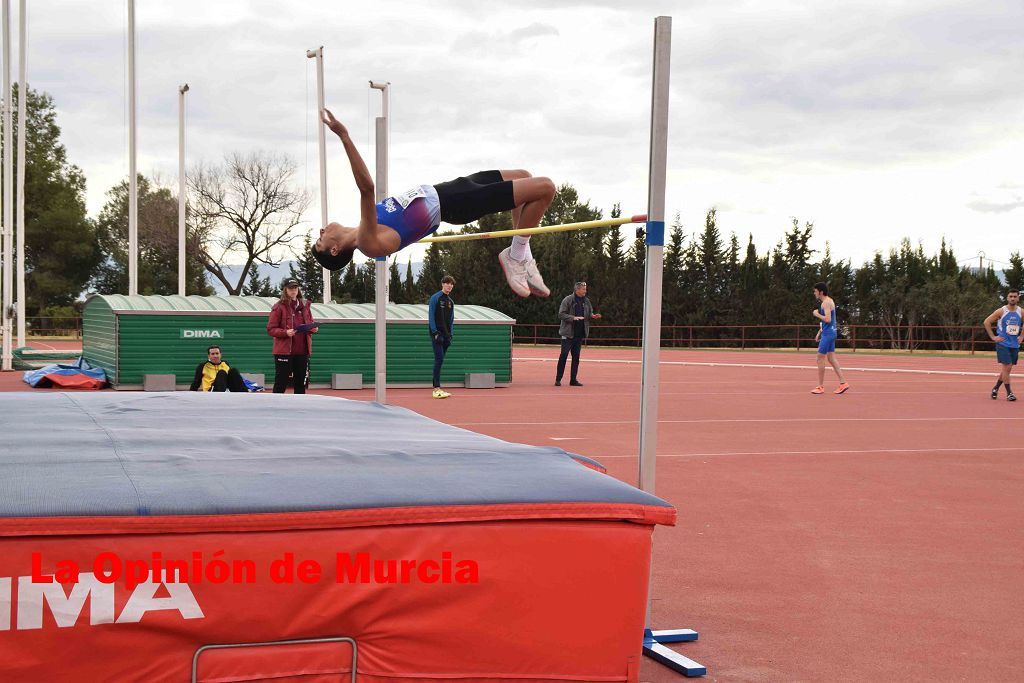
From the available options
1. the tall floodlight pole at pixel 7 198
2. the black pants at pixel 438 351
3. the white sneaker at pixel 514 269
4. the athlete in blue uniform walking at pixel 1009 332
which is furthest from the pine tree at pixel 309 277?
the white sneaker at pixel 514 269

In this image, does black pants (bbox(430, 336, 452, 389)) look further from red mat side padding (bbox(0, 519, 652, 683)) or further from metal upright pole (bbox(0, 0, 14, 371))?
red mat side padding (bbox(0, 519, 652, 683))

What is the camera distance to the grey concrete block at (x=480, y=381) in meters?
16.6

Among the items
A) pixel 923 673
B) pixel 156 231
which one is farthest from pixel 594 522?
pixel 156 231

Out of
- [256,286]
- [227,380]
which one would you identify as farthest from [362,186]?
[256,286]

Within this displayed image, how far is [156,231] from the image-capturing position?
4969 centimetres

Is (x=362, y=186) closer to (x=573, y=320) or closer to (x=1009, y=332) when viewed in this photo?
(x=573, y=320)

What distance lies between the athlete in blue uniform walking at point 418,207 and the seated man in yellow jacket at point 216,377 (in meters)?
6.14

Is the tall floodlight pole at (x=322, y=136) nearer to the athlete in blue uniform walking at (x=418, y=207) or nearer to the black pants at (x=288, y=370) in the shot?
the black pants at (x=288, y=370)

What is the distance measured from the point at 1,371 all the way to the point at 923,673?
19.0 meters

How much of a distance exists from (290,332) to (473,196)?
259 inches

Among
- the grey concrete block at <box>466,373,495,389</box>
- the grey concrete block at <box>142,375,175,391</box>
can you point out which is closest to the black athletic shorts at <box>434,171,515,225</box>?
the grey concrete block at <box>142,375,175,391</box>

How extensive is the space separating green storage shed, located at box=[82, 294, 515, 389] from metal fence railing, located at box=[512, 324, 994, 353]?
679 inches

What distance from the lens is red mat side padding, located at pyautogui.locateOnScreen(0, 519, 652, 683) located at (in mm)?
2656

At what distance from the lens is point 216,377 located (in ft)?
34.8
